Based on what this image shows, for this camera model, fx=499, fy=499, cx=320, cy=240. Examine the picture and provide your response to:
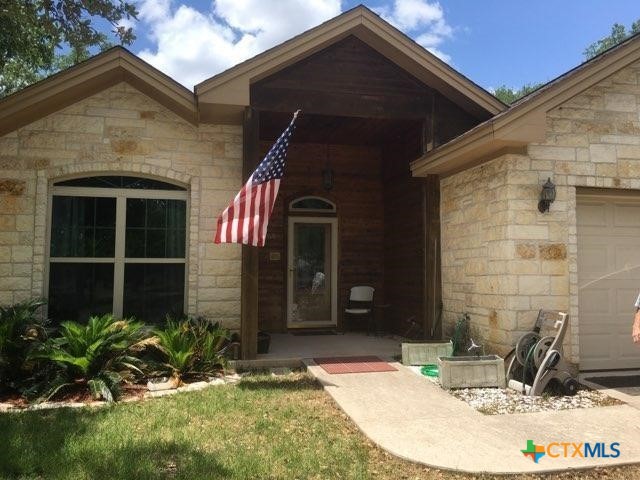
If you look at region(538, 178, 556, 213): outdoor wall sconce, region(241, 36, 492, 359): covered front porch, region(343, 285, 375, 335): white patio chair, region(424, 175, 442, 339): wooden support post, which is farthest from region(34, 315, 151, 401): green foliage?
region(538, 178, 556, 213): outdoor wall sconce

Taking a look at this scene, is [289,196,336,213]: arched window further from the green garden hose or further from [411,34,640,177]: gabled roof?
the green garden hose

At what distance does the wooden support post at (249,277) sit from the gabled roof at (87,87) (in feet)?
2.55

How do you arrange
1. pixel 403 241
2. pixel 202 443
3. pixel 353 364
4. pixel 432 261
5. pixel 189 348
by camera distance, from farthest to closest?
pixel 403 241 → pixel 432 261 → pixel 353 364 → pixel 189 348 → pixel 202 443

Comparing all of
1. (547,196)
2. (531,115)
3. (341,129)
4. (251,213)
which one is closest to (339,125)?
(341,129)

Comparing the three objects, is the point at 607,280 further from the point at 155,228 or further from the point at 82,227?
the point at 82,227

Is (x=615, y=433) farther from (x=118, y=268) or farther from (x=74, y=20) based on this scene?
(x=74, y=20)

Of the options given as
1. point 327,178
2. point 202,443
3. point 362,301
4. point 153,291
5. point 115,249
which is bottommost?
point 202,443

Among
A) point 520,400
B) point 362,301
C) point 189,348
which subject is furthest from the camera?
point 362,301

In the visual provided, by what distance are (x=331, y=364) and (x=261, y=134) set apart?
4.49 m

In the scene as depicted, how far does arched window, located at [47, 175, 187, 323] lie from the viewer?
6.70 meters

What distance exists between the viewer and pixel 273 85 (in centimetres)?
686

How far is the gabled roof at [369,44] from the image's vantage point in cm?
626

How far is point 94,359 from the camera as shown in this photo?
5.33m

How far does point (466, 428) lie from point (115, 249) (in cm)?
500
